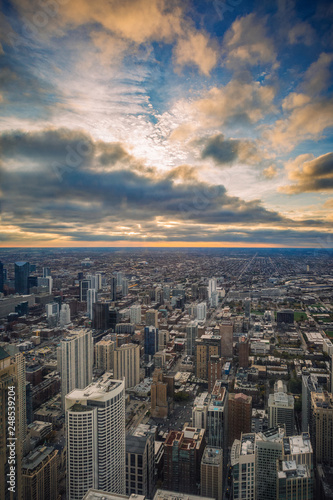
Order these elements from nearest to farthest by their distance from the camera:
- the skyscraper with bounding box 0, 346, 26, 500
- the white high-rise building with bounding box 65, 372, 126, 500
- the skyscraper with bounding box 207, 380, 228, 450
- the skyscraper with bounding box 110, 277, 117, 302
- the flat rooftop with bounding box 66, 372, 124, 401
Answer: the skyscraper with bounding box 0, 346, 26, 500
the white high-rise building with bounding box 65, 372, 126, 500
the flat rooftop with bounding box 66, 372, 124, 401
the skyscraper with bounding box 207, 380, 228, 450
the skyscraper with bounding box 110, 277, 117, 302

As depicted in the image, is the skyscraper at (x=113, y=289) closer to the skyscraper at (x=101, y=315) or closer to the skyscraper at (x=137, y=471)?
the skyscraper at (x=101, y=315)

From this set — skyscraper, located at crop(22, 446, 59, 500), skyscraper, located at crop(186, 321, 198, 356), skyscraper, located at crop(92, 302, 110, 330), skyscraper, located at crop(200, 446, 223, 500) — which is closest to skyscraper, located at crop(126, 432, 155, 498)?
skyscraper, located at crop(200, 446, 223, 500)

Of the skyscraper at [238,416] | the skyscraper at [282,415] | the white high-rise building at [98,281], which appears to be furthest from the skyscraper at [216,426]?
the white high-rise building at [98,281]

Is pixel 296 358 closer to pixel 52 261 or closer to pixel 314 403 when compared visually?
pixel 314 403

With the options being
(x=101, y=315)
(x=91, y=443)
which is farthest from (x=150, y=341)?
(x=91, y=443)

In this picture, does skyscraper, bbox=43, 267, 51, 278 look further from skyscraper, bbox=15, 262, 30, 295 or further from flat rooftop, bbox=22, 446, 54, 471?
flat rooftop, bbox=22, 446, 54, 471

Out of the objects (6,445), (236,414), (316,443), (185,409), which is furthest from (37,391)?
(316,443)
